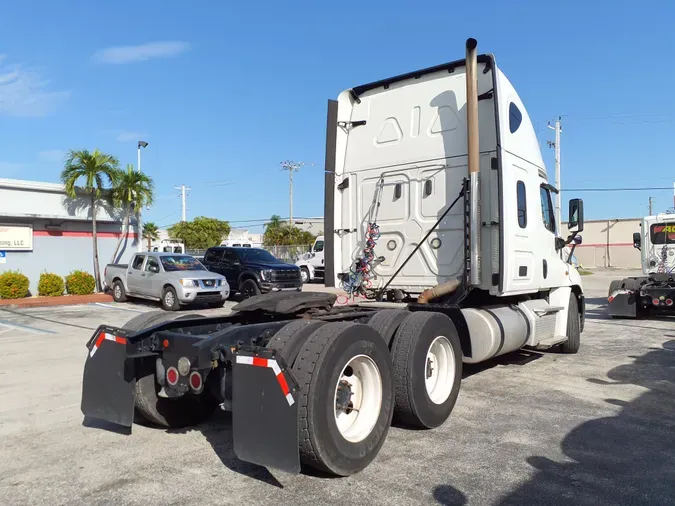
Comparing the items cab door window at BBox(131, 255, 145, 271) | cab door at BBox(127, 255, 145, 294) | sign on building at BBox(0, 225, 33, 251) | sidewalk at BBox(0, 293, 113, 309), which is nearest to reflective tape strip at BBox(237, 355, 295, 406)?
cab door at BBox(127, 255, 145, 294)

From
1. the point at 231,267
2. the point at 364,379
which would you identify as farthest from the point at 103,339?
the point at 231,267

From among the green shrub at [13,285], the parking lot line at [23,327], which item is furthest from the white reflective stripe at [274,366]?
the green shrub at [13,285]

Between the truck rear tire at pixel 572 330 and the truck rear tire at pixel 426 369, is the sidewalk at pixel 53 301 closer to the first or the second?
the truck rear tire at pixel 572 330

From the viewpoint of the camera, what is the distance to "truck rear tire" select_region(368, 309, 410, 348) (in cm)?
514

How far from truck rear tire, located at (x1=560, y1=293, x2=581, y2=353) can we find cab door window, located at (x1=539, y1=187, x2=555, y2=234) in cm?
135

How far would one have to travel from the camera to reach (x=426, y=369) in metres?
5.33

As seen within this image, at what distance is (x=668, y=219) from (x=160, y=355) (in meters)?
14.2

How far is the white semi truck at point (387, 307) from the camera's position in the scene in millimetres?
3885

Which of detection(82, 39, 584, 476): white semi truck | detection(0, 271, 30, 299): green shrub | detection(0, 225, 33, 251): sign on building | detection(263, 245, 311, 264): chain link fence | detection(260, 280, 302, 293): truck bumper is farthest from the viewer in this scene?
detection(263, 245, 311, 264): chain link fence

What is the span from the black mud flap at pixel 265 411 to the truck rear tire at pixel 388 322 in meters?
1.57

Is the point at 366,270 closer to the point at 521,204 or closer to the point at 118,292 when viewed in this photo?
the point at 521,204

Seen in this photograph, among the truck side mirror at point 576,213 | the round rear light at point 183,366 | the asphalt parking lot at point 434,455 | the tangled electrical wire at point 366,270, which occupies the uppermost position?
the truck side mirror at point 576,213

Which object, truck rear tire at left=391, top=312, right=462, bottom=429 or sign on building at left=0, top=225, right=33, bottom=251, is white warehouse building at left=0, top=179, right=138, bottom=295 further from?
truck rear tire at left=391, top=312, right=462, bottom=429

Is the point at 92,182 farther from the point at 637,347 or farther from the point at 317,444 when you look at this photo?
the point at 317,444
